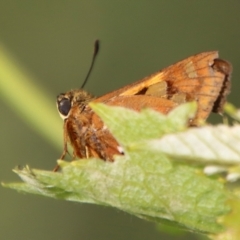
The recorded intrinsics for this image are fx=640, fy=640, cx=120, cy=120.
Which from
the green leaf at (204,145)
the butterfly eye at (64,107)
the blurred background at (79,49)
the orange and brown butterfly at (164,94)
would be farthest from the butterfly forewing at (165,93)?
the blurred background at (79,49)

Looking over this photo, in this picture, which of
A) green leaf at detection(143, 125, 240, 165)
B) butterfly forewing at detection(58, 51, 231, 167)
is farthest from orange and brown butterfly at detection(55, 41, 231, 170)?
green leaf at detection(143, 125, 240, 165)

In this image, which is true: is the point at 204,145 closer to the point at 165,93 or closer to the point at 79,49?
the point at 165,93

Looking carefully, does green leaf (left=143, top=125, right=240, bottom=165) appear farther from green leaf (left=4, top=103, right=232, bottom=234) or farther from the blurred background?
the blurred background

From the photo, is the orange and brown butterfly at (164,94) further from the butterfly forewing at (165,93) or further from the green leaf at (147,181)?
the green leaf at (147,181)

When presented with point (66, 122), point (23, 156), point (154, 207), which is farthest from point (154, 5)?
point (154, 207)

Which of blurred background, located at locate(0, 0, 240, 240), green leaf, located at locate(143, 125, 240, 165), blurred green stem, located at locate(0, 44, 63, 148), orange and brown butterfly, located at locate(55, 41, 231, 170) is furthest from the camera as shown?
blurred background, located at locate(0, 0, 240, 240)

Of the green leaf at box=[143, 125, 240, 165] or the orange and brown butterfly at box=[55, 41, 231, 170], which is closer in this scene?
the green leaf at box=[143, 125, 240, 165]

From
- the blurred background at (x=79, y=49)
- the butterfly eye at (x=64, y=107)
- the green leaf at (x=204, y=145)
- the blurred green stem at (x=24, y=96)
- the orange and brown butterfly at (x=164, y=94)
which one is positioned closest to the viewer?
the green leaf at (x=204, y=145)
